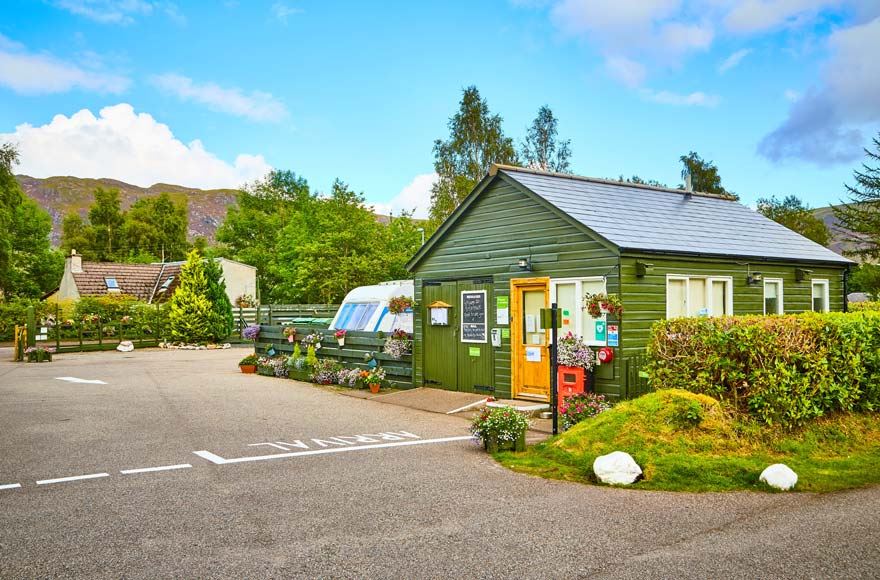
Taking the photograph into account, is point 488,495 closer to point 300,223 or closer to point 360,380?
point 360,380

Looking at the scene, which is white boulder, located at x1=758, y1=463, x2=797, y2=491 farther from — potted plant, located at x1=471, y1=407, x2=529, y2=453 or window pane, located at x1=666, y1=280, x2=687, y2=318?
window pane, located at x1=666, y1=280, x2=687, y2=318

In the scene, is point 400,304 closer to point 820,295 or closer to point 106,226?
point 820,295

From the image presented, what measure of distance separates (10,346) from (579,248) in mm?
34895

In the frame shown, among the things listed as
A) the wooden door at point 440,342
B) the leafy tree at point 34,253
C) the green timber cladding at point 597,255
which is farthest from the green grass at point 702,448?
the leafy tree at point 34,253

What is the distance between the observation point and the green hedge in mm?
9227

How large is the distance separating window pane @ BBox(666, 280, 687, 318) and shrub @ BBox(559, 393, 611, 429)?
2.76 m

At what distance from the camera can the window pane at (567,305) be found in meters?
13.4

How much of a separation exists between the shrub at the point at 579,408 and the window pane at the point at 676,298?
2.76 metres

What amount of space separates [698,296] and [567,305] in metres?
2.62

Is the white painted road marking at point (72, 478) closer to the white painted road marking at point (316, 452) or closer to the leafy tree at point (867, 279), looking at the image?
the white painted road marking at point (316, 452)

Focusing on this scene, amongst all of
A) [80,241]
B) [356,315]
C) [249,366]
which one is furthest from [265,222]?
[249,366]

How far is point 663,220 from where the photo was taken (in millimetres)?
15234

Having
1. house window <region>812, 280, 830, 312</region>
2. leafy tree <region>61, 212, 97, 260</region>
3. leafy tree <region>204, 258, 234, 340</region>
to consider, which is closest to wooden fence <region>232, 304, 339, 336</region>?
leafy tree <region>204, 258, 234, 340</region>

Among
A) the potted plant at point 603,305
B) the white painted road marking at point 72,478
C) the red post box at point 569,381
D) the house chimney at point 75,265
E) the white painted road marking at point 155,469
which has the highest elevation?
the house chimney at point 75,265
